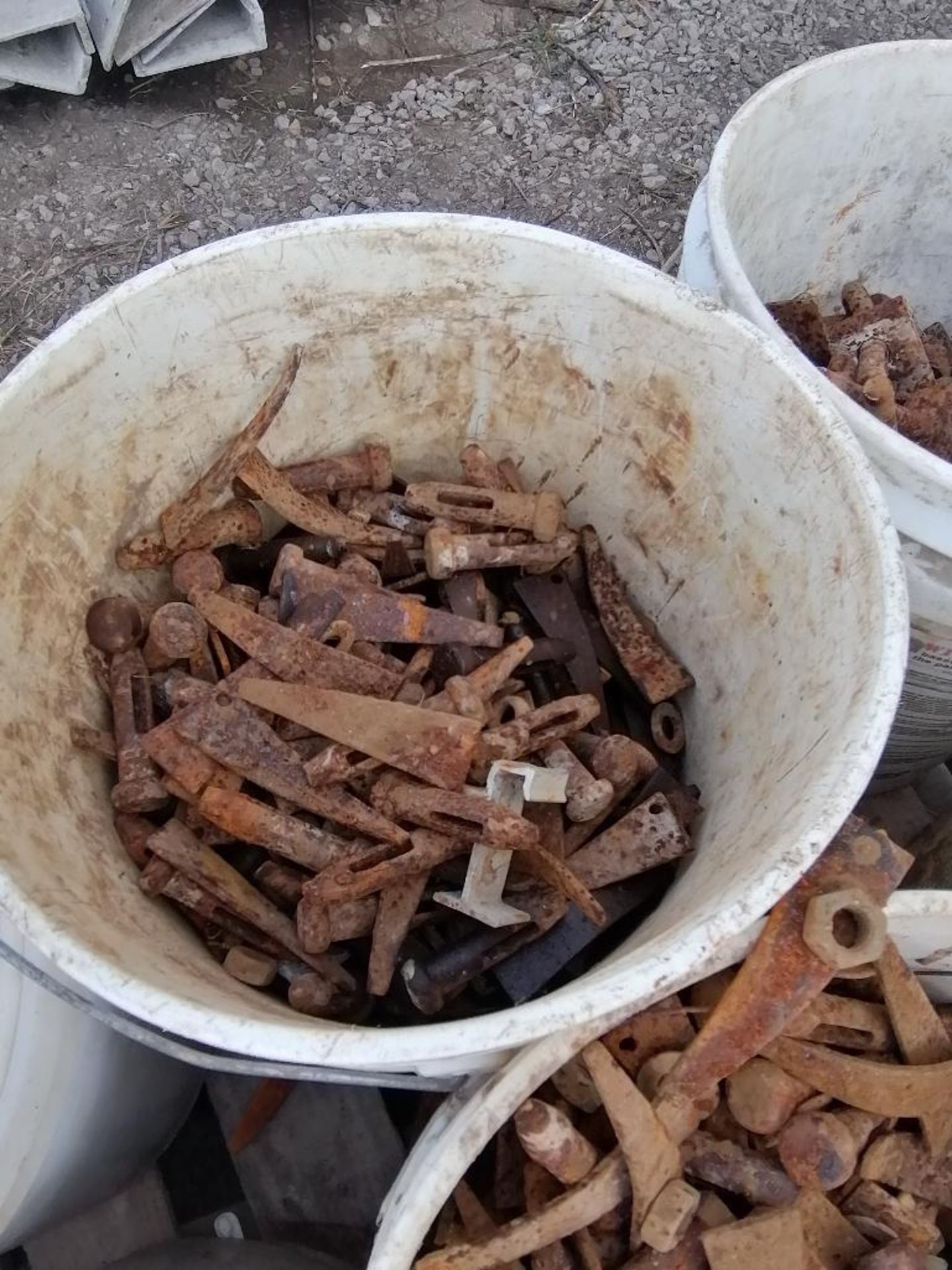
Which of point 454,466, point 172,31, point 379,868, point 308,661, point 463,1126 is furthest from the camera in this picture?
point 172,31

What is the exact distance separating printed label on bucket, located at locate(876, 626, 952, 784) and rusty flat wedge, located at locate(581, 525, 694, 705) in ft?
1.22

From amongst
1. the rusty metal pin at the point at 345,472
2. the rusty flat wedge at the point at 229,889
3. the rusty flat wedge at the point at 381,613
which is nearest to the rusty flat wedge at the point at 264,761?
the rusty flat wedge at the point at 229,889

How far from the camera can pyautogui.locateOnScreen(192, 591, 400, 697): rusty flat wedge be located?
4.84ft

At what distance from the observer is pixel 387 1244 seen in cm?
114

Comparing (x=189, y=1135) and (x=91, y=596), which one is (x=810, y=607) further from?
(x=189, y=1135)

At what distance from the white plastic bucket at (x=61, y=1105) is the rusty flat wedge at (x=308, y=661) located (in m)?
0.49

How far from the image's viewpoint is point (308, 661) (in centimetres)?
148

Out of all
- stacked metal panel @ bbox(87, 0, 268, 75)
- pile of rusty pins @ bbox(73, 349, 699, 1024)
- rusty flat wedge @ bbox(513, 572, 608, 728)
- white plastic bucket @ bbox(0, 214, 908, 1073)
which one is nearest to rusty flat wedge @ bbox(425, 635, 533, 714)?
pile of rusty pins @ bbox(73, 349, 699, 1024)

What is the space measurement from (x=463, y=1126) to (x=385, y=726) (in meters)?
0.51

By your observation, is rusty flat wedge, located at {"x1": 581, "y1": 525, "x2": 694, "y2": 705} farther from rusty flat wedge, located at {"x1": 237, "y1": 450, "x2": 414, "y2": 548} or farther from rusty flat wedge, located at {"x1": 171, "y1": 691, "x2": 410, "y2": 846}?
rusty flat wedge, located at {"x1": 171, "y1": 691, "x2": 410, "y2": 846}

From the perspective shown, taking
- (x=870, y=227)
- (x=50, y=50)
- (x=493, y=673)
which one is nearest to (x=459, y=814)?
(x=493, y=673)

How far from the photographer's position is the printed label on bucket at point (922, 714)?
1.64 meters

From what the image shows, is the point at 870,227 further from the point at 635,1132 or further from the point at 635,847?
the point at 635,1132

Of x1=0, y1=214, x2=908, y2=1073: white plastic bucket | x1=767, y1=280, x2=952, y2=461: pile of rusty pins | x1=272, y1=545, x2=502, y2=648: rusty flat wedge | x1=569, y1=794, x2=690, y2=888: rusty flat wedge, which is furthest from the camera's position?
x1=767, y1=280, x2=952, y2=461: pile of rusty pins
